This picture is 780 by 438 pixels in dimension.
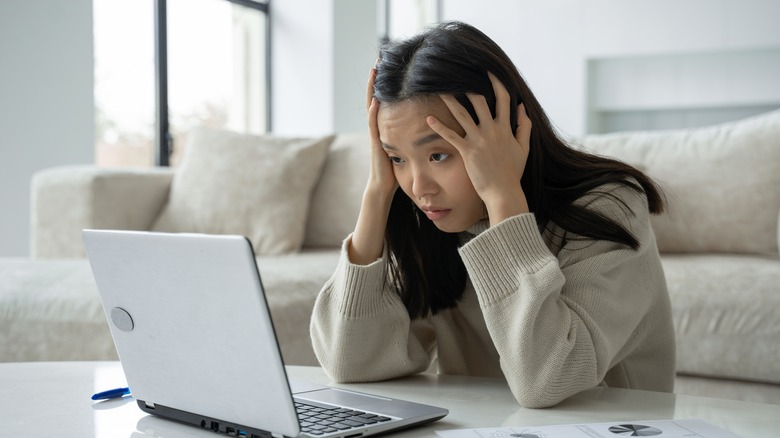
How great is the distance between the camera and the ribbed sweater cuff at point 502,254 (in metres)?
0.96

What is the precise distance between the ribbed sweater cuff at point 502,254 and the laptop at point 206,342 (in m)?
0.18

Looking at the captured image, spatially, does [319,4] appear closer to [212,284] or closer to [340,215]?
[340,215]

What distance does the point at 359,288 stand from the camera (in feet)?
3.63

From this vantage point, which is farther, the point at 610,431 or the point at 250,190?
the point at 250,190

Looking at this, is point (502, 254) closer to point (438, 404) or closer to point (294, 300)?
point (438, 404)

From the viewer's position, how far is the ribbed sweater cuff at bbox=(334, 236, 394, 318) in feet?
3.63

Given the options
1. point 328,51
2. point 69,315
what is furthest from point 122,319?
point 328,51

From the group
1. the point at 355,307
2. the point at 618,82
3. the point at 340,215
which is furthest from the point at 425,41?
the point at 618,82

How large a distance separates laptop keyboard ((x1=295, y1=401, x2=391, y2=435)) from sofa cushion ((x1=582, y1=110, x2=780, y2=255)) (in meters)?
2.01

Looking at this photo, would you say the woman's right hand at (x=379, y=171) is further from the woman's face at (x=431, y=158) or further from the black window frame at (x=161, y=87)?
the black window frame at (x=161, y=87)

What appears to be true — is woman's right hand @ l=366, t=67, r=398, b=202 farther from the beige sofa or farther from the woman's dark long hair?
the beige sofa

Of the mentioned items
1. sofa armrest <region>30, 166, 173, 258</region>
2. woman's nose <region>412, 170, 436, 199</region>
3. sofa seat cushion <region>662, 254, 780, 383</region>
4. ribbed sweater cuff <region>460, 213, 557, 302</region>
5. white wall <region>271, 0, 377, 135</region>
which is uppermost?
white wall <region>271, 0, 377, 135</region>


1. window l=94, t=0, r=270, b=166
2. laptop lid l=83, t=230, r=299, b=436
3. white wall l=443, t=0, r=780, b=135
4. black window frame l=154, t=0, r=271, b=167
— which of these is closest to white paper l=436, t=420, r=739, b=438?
laptop lid l=83, t=230, r=299, b=436

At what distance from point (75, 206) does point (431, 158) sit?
2115 millimetres
